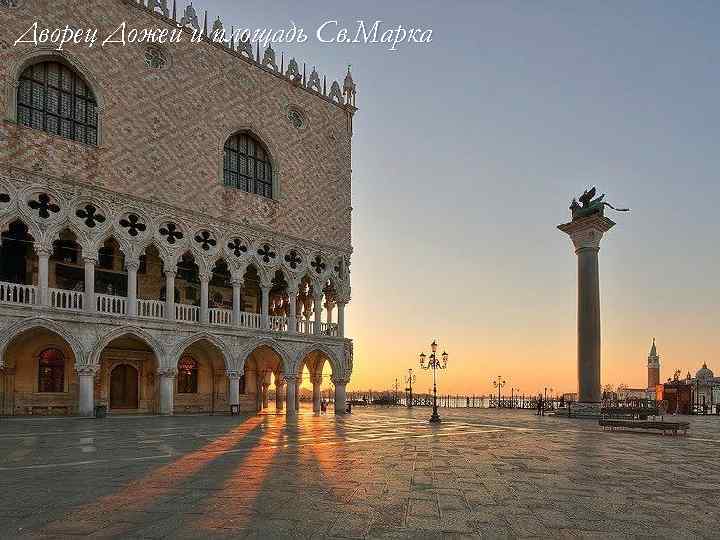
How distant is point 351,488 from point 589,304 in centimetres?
2232

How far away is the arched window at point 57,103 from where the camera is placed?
23266 millimetres

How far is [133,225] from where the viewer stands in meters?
25.1

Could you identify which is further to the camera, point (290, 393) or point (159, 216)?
point (290, 393)

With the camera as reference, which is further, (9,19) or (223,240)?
(223,240)

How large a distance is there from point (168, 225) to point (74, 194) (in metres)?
4.00

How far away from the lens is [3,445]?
1412 cm

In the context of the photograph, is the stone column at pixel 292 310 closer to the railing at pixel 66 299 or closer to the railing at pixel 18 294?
the railing at pixel 66 299

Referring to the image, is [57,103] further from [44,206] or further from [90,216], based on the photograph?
[90,216]

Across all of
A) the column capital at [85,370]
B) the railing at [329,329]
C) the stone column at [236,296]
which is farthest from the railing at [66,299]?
the railing at [329,329]

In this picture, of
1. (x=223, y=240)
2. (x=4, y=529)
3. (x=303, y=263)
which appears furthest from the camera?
(x=303, y=263)

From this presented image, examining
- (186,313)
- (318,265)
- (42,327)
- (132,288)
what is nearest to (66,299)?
(42,327)

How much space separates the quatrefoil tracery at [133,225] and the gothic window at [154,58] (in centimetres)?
645

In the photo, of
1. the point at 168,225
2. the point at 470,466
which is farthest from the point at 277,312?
the point at 470,466

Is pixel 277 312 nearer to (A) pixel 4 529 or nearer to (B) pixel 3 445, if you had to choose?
Answer: (B) pixel 3 445
